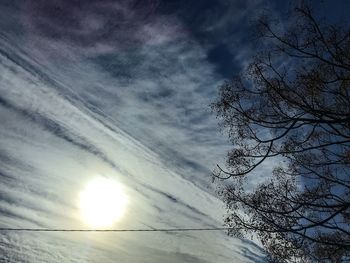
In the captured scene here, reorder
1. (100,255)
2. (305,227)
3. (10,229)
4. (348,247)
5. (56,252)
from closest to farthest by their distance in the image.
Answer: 1. (348,247)
2. (305,227)
3. (10,229)
4. (56,252)
5. (100,255)

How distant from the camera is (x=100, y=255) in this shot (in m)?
13.8

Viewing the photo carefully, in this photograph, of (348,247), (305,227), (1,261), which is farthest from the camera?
(305,227)

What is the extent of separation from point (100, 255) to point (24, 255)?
415 centimetres

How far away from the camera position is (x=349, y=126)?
35.2 ft

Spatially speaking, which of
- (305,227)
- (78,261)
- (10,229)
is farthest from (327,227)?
(10,229)

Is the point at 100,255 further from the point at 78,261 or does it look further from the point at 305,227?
the point at 305,227

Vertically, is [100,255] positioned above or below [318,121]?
below

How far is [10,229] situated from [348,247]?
9.17 meters

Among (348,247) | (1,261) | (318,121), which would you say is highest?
(318,121)

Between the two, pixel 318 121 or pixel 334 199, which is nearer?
pixel 318 121

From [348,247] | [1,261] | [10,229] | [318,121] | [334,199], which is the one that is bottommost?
[1,261]

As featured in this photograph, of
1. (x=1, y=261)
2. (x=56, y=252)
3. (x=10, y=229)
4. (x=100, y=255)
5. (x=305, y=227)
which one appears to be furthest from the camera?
(x=100, y=255)

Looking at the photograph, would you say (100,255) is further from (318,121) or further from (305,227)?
(318,121)

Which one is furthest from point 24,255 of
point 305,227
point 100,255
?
point 305,227
